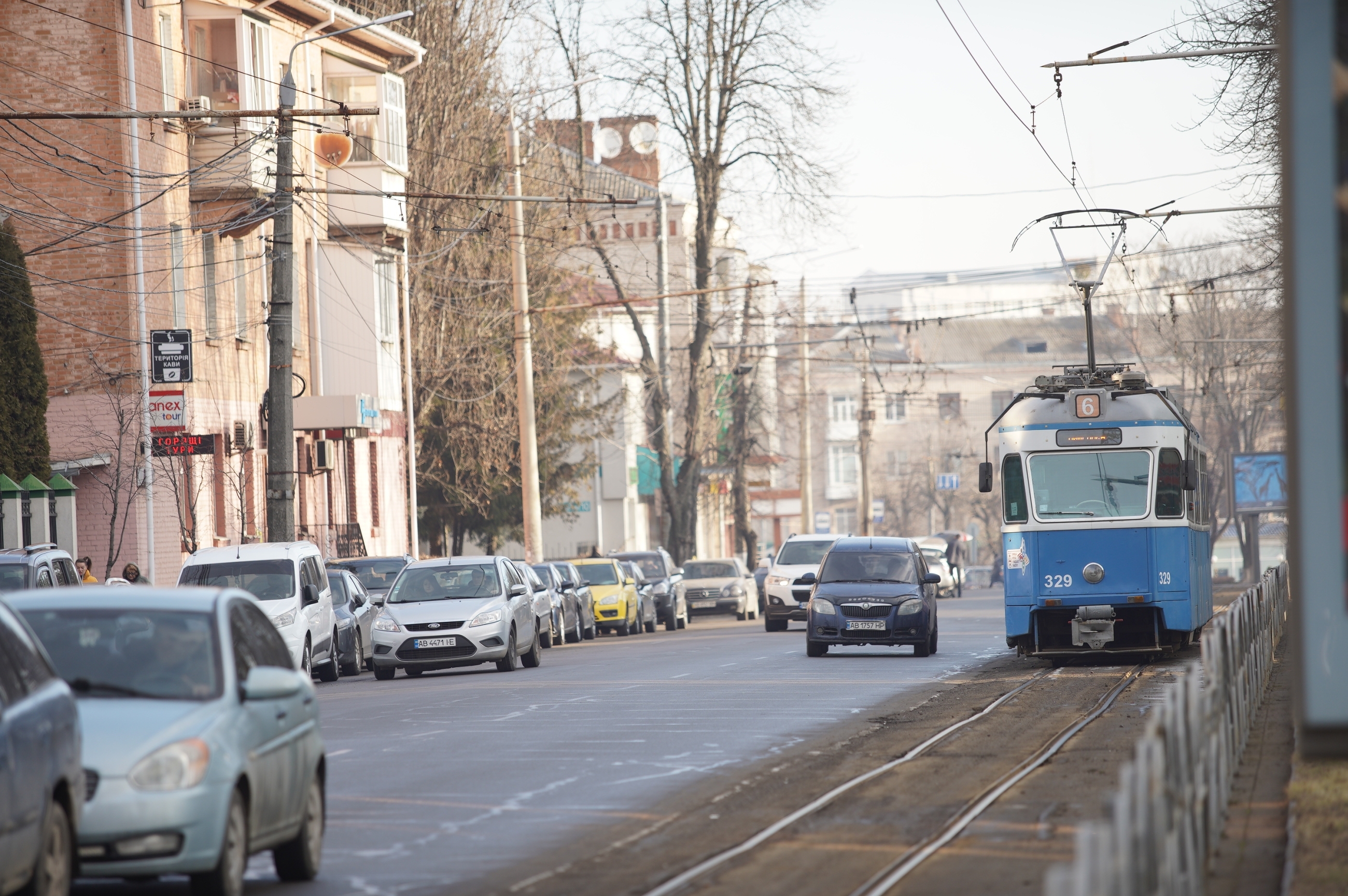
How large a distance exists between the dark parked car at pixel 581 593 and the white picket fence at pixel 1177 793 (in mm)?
25766

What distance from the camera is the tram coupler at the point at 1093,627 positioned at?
978 inches

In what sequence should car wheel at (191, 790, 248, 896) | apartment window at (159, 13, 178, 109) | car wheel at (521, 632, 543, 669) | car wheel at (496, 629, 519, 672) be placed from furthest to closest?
apartment window at (159, 13, 178, 109)
car wheel at (521, 632, 543, 669)
car wheel at (496, 629, 519, 672)
car wheel at (191, 790, 248, 896)

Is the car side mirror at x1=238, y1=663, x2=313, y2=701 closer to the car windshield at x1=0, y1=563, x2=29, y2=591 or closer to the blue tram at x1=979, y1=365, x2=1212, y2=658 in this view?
the car windshield at x1=0, y1=563, x2=29, y2=591

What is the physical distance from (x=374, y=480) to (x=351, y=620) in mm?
22102

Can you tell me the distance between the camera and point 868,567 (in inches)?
1184

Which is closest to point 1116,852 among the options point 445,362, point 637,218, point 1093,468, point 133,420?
point 1093,468

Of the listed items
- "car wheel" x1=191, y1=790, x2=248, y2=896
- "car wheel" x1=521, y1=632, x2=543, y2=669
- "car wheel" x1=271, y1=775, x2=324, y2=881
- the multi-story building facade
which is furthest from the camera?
the multi-story building facade

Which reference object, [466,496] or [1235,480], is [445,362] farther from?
[1235,480]

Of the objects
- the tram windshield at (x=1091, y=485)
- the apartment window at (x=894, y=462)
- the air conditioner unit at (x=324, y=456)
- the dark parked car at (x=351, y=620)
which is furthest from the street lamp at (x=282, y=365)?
the apartment window at (x=894, y=462)

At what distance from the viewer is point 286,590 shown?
25.7 metres

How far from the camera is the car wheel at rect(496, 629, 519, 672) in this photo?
27.0 meters

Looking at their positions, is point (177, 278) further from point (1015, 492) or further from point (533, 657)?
point (1015, 492)

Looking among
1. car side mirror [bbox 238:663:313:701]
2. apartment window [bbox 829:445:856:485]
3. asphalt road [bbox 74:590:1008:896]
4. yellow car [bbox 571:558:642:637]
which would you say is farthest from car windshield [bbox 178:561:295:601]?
apartment window [bbox 829:445:856:485]

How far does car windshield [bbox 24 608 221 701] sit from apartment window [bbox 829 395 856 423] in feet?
392
